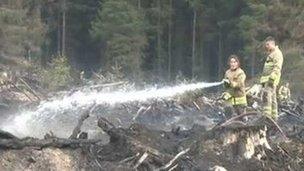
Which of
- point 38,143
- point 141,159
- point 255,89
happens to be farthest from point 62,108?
point 38,143

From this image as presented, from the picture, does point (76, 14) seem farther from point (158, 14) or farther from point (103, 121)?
point (103, 121)

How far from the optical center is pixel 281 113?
1583cm

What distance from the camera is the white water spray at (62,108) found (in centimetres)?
1475

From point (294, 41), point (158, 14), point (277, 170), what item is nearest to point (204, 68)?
point (158, 14)

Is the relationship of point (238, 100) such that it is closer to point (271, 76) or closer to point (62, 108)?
point (271, 76)

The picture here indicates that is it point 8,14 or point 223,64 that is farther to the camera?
point 223,64

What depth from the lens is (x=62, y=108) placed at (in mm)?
18203

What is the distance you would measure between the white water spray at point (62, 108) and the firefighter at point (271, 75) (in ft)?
3.20

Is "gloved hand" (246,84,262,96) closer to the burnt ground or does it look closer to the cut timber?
the burnt ground

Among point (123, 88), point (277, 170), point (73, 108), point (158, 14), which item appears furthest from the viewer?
point (158, 14)

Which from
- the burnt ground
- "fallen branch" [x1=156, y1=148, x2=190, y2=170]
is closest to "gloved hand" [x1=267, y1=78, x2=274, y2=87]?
the burnt ground

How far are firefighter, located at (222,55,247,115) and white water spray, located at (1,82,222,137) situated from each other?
0.76 meters

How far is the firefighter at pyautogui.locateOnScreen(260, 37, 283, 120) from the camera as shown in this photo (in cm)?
1234

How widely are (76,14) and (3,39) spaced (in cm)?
1649
